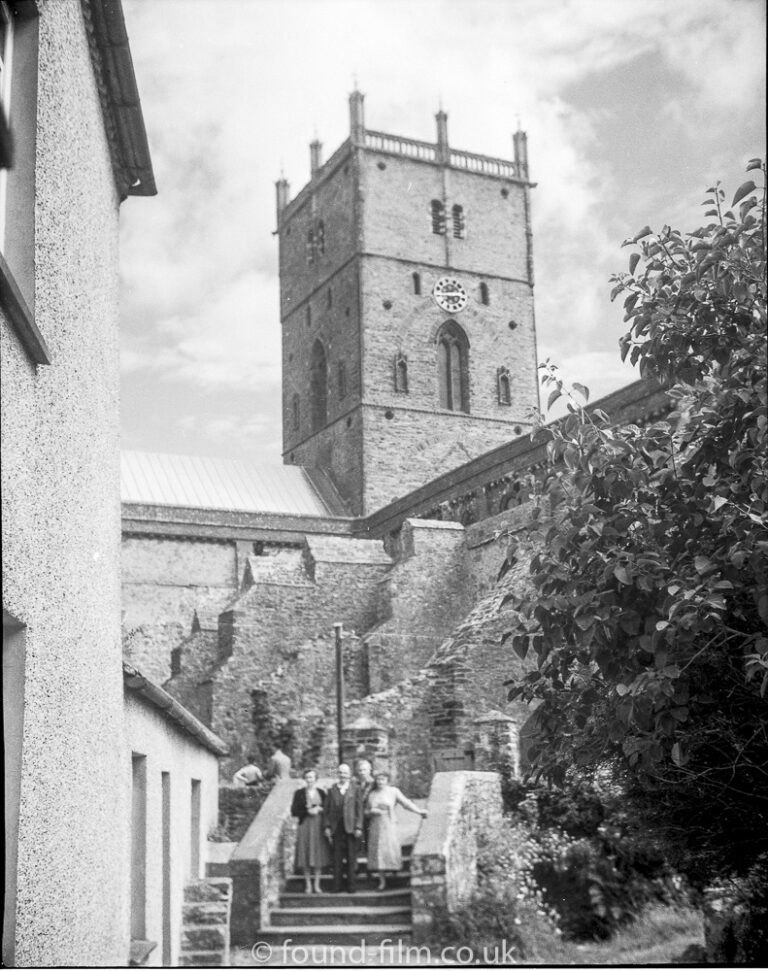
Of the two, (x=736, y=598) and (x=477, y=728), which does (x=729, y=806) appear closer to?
(x=736, y=598)

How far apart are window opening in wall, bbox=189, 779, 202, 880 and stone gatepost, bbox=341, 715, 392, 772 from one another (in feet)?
9.79

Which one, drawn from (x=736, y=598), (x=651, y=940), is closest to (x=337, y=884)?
(x=651, y=940)

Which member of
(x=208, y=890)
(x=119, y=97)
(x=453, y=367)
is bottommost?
(x=208, y=890)

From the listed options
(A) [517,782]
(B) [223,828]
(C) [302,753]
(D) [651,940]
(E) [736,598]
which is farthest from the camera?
(C) [302,753]

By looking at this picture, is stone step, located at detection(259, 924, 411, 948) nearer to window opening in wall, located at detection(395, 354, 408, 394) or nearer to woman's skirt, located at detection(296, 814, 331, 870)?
woman's skirt, located at detection(296, 814, 331, 870)

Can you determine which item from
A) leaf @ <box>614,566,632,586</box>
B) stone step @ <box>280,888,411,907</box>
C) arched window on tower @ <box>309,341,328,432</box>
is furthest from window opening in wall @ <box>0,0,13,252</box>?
arched window on tower @ <box>309,341,328,432</box>

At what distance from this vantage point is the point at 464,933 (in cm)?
899

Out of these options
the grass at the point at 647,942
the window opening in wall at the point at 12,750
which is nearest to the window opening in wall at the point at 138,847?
the grass at the point at 647,942

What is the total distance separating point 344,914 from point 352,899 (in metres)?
1.13

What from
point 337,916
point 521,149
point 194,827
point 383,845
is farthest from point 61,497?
point 194,827

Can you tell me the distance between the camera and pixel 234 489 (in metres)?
25.9

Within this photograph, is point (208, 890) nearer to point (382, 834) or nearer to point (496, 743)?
point (382, 834)

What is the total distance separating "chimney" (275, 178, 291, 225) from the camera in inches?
266

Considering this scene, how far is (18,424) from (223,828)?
10424 mm
